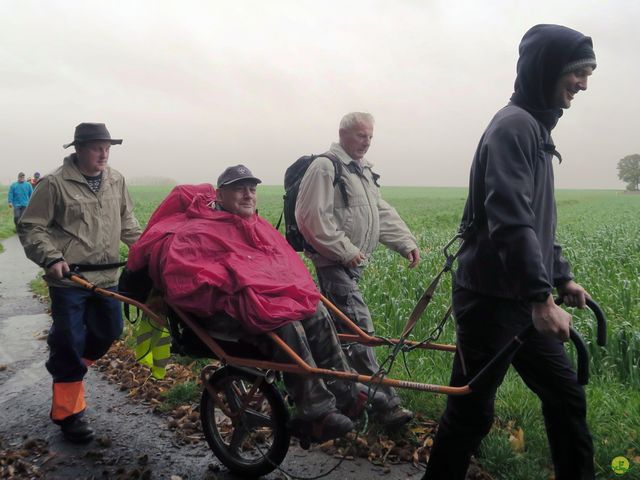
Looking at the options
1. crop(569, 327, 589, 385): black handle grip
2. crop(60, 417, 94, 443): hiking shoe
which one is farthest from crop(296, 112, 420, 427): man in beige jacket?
crop(60, 417, 94, 443): hiking shoe

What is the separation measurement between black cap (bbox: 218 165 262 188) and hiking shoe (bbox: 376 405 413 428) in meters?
1.95

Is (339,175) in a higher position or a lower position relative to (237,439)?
higher

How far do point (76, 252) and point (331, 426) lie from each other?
2.58 metres

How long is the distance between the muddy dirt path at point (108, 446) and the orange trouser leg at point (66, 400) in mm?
208

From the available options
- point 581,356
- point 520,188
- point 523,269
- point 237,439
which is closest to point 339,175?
point 237,439

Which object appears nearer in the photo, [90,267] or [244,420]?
[244,420]

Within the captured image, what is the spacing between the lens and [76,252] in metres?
4.77

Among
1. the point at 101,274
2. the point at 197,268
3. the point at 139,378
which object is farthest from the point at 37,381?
the point at 197,268

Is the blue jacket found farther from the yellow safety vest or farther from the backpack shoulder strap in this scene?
the backpack shoulder strap

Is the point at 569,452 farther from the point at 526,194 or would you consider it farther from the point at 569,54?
the point at 569,54

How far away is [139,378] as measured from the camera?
236 inches

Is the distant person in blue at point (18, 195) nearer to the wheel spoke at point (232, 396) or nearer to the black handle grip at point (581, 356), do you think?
the wheel spoke at point (232, 396)

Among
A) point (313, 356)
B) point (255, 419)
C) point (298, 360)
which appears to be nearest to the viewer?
point (298, 360)

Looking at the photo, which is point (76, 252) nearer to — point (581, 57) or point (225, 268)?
point (225, 268)
